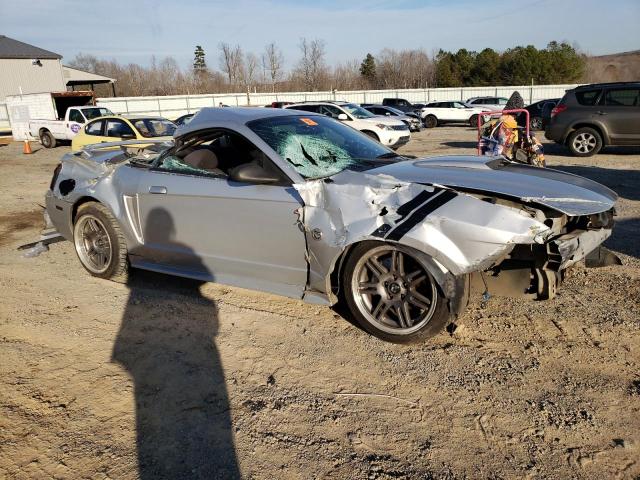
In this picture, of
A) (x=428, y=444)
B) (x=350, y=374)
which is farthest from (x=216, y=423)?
(x=428, y=444)

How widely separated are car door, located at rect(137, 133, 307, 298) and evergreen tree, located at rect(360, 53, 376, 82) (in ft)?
246

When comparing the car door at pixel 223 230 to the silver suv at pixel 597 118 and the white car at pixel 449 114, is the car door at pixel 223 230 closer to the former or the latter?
the silver suv at pixel 597 118

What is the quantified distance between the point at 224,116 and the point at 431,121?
26315 mm

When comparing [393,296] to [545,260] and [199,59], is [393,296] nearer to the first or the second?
[545,260]

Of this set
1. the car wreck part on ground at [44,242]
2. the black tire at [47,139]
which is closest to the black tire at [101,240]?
the car wreck part on ground at [44,242]

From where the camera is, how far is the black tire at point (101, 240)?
15.3 feet

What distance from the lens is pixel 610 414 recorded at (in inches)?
104

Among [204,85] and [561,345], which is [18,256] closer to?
Answer: [561,345]

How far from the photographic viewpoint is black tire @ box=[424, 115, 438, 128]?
93.9 ft

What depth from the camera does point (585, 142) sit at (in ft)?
40.9

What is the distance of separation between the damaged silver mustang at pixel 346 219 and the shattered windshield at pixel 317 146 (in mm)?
18

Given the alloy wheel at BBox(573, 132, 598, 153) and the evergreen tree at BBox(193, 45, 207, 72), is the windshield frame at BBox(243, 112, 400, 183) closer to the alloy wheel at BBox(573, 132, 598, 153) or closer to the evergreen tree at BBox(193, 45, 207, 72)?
the alloy wheel at BBox(573, 132, 598, 153)

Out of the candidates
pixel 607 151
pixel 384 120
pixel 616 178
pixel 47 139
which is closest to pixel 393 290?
pixel 616 178

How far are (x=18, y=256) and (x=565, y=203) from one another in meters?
5.93
